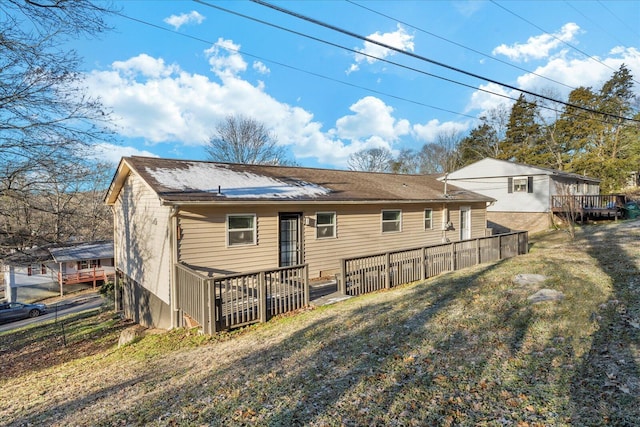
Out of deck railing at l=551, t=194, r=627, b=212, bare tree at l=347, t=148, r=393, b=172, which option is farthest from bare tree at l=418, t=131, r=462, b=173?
deck railing at l=551, t=194, r=627, b=212

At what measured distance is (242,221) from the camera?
915cm

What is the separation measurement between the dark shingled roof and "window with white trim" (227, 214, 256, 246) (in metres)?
0.63

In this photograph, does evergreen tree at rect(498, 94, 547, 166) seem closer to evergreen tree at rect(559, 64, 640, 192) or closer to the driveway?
evergreen tree at rect(559, 64, 640, 192)

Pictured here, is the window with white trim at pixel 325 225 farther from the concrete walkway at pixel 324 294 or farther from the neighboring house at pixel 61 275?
the neighboring house at pixel 61 275

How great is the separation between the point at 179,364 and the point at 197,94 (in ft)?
55.4

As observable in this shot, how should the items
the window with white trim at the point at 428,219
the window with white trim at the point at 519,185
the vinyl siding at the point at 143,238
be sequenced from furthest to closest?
the window with white trim at the point at 519,185 < the window with white trim at the point at 428,219 < the vinyl siding at the point at 143,238

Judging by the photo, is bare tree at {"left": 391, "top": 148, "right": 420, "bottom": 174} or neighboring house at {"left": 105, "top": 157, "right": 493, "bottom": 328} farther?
bare tree at {"left": 391, "top": 148, "right": 420, "bottom": 174}

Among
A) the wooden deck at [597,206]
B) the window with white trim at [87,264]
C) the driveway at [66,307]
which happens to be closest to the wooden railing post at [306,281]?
the driveway at [66,307]

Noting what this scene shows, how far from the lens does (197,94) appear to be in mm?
18750

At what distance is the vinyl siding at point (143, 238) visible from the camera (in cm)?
859

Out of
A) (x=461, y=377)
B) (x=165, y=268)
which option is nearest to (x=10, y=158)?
(x=165, y=268)

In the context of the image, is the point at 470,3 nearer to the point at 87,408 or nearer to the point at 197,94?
the point at 87,408

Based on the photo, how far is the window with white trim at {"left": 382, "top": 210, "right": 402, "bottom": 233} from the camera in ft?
40.8

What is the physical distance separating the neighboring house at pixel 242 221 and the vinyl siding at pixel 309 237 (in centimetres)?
3
